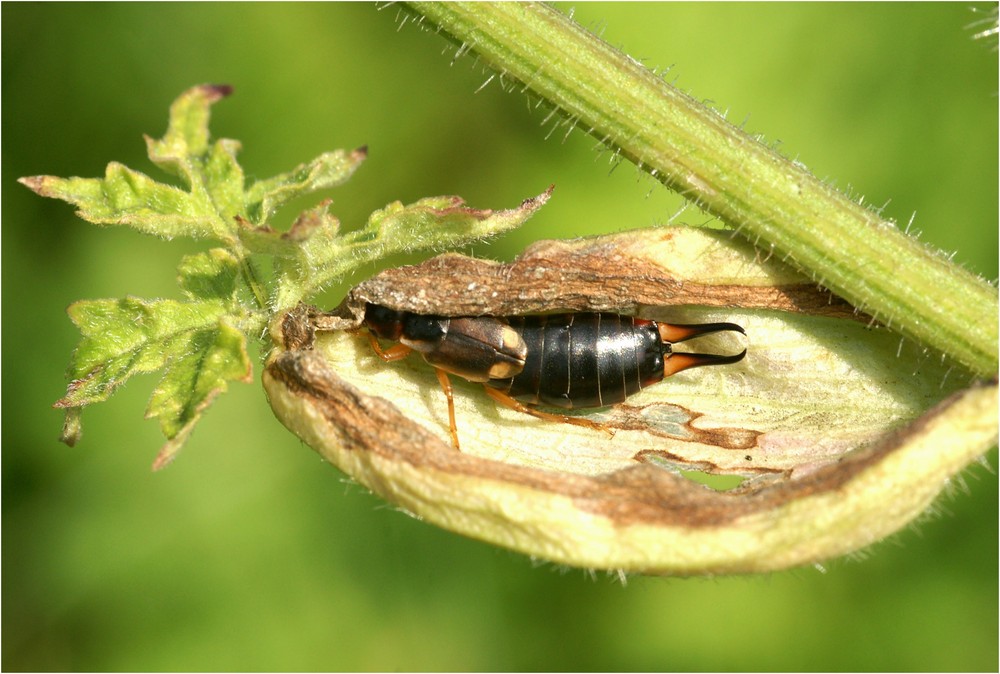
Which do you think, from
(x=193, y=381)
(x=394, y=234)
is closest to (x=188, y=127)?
(x=394, y=234)

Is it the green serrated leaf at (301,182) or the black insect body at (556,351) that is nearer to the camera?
the green serrated leaf at (301,182)

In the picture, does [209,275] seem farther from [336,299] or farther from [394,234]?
[336,299]

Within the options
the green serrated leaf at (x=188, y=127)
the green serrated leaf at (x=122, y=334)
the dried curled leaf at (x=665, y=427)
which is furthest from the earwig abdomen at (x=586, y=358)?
the green serrated leaf at (x=188, y=127)

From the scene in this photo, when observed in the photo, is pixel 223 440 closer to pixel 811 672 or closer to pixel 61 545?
pixel 61 545

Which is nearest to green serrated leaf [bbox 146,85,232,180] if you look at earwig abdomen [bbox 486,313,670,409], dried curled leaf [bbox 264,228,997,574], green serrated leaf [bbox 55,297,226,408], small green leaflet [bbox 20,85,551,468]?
small green leaflet [bbox 20,85,551,468]

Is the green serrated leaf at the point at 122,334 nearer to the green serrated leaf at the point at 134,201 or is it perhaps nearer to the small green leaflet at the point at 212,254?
the small green leaflet at the point at 212,254

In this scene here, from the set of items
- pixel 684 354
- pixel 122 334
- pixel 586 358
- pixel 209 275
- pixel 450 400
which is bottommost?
pixel 122 334
